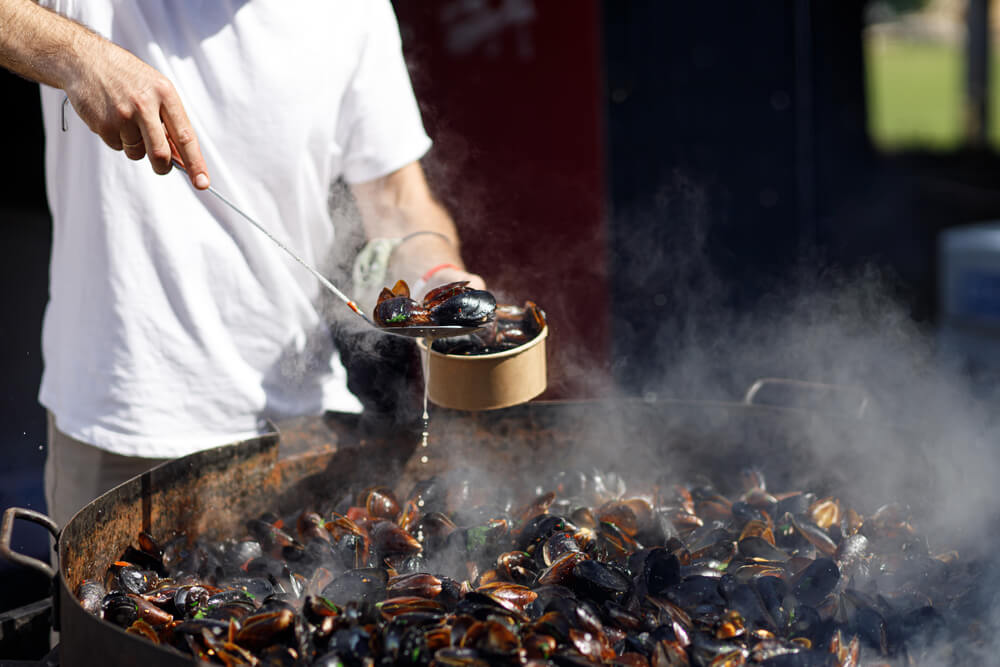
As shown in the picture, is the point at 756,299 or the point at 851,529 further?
the point at 756,299

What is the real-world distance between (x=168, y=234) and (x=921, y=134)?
61.9ft

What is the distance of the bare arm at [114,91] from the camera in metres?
1.77

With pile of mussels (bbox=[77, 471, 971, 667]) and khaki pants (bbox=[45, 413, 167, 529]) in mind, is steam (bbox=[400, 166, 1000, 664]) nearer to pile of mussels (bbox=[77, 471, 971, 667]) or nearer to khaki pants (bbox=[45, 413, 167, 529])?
pile of mussels (bbox=[77, 471, 971, 667])

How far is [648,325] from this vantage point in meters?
5.18

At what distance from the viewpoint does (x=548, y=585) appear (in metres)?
1.82

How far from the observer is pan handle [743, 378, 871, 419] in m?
2.53

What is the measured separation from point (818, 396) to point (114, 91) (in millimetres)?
2908

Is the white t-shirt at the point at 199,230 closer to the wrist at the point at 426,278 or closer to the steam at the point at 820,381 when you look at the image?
the wrist at the point at 426,278

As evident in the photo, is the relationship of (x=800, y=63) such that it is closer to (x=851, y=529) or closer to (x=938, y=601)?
(x=851, y=529)

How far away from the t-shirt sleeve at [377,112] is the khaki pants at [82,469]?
1.09 metres

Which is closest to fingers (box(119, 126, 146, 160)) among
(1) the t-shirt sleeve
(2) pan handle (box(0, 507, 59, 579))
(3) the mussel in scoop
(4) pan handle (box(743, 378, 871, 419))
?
(3) the mussel in scoop

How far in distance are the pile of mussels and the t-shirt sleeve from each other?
1.02m

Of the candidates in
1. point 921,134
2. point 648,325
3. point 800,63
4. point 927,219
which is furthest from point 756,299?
point 921,134

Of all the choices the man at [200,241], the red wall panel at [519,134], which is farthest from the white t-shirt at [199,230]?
the red wall panel at [519,134]
